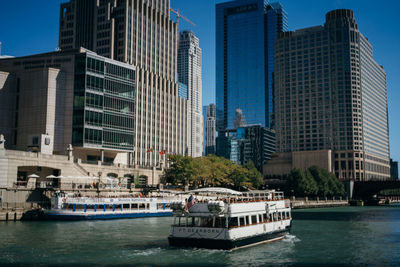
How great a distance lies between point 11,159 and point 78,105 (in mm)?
32630

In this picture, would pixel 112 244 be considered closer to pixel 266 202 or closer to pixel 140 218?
pixel 266 202

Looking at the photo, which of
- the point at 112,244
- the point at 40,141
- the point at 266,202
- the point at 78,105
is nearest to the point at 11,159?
the point at 40,141

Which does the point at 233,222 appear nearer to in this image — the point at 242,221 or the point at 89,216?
the point at 242,221

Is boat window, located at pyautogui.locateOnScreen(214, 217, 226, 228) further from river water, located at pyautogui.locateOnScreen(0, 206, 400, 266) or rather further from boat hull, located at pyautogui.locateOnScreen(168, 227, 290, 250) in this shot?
river water, located at pyautogui.locateOnScreen(0, 206, 400, 266)

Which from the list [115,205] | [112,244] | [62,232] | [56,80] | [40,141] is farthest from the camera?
[56,80]

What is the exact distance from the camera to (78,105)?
12531cm

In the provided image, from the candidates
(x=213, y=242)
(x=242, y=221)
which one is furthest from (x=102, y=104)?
(x=213, y=242)

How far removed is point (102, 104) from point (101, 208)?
43792mm

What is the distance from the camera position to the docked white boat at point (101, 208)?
8725cm

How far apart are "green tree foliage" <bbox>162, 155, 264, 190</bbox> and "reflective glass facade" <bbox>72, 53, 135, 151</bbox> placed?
15.2 meters


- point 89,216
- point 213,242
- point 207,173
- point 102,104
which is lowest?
point 89,216

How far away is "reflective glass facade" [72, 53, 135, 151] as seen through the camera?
125062 mm

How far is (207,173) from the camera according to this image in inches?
5566

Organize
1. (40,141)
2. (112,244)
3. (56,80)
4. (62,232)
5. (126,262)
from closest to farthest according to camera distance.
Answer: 1. (126,262)
2. (112,244)
3. (62,232)
4. (40,141)
5. (56,80)
